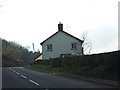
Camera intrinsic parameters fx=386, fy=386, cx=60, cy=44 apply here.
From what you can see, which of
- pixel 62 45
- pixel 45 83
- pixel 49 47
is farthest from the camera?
pixel 49 47

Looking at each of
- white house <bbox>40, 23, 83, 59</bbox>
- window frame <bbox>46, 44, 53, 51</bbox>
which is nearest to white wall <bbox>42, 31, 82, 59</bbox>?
white house <bbox>40, 23, 83, 59</bbox>

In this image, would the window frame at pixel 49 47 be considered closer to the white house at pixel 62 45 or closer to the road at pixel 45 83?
the white house at pixel 62 45

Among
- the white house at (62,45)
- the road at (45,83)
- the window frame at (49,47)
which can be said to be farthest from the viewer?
the window frame at (49,47)

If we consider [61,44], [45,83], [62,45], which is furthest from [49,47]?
[45,83]

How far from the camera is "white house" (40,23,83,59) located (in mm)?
76812

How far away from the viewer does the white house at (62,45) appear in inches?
3024

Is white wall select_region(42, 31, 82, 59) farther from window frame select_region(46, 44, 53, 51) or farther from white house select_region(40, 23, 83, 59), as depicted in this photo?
window frame select_region(46, 44, 53, 51)

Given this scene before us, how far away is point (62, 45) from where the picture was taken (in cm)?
7681

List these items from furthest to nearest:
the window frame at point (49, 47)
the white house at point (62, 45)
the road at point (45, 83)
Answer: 1. the window frame at point (49, 47)
2. the white house at point (62, 45)
3. the road at point (45, 83)

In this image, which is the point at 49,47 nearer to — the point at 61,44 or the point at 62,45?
the point at 61,44

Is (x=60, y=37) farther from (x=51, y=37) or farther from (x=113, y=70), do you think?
(x=113, y=70)

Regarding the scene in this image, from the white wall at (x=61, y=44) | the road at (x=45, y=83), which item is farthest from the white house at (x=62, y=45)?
the road at (x=45, y=83)

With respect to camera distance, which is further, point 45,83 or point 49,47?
point 49,47

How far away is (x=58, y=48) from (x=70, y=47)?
2.40 metres
